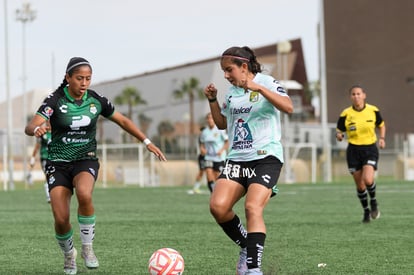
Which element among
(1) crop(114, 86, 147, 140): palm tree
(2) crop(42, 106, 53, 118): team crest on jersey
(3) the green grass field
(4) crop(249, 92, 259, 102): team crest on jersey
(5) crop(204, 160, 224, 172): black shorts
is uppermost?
(1) crop(114, 86, 147, 140): palm tree

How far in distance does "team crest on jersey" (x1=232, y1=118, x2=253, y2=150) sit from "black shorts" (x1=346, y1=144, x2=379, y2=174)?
22.8 ft

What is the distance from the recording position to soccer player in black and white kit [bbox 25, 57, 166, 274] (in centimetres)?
814

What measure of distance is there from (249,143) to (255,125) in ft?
0.55

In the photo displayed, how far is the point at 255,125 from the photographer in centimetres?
733

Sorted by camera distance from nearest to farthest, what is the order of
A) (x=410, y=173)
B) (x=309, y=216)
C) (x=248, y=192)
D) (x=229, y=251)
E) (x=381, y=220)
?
(x=248, y=192), (x=229, y=251), (x=381, y=220), (x=309, y=216), (x=410, y=173)

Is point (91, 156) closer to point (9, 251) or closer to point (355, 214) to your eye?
point (9, 251)

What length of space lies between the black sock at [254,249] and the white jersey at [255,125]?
73cm

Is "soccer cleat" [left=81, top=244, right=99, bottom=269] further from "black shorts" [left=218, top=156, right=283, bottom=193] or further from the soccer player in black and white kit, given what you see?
"black shorts" [left=218, top=156, right=283, bottom=193]

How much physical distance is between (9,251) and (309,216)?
22.6 feet

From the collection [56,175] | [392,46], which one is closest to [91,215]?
[56,175]

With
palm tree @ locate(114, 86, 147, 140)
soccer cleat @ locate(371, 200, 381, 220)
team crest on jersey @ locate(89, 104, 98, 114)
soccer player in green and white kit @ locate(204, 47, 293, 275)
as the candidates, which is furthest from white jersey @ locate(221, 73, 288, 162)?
palm tree @ locate(114, 86, 147, 140)

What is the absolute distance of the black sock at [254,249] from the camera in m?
6.92

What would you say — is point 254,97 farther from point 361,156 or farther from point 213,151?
point 213,151

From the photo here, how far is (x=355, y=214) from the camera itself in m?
15.8
